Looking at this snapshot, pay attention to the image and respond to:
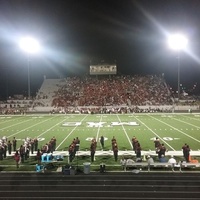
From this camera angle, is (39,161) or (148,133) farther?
→ (148,133)

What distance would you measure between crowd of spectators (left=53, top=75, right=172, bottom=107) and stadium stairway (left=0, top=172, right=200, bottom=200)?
36829 mm

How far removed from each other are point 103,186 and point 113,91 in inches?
1639

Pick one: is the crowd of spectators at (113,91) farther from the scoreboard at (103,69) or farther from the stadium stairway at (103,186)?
the stadium stairway at (103,186)

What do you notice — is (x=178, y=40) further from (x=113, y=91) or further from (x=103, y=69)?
(x=103, y=69)

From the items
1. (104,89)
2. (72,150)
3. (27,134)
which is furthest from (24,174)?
(104,89)

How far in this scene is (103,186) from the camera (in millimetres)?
10961

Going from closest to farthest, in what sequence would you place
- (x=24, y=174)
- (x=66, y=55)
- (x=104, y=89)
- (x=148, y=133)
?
(x=24, y=174) < (x=148, y=133) < (x=104, y=89) < (x=66, y=55)

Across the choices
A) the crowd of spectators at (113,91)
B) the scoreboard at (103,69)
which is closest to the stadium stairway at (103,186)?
the crowd of spectators at (113,91)

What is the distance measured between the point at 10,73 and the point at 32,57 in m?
5.09

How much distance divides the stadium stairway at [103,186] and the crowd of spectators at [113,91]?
121 feet

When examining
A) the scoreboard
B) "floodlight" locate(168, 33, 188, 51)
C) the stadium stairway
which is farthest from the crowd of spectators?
the stadium stairway

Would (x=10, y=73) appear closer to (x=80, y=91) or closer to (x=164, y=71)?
(x=80, y=91)

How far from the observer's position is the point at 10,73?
61.0 metres

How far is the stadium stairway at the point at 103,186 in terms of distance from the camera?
1011cm
